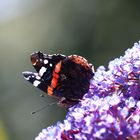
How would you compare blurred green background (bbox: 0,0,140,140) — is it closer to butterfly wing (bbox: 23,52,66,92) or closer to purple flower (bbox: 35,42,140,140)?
butterfly wing (bbox: 23,52,66,92)

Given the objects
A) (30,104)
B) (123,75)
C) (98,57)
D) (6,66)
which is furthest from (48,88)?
(6,66)

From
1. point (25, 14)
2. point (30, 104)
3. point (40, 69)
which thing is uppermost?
point (25, 14)

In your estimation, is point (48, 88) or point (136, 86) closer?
point (136, 86)

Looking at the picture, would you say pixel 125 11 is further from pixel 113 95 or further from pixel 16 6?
pixel 113 95

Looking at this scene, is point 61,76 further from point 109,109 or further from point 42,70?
point 109,109

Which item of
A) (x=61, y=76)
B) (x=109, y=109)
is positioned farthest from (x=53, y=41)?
(x=109, y=109)

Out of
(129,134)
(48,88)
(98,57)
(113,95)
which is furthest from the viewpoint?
(98,57)

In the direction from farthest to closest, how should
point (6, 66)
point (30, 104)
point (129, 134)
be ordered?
point (6, 66), point (30, 104), point (129, 134)
